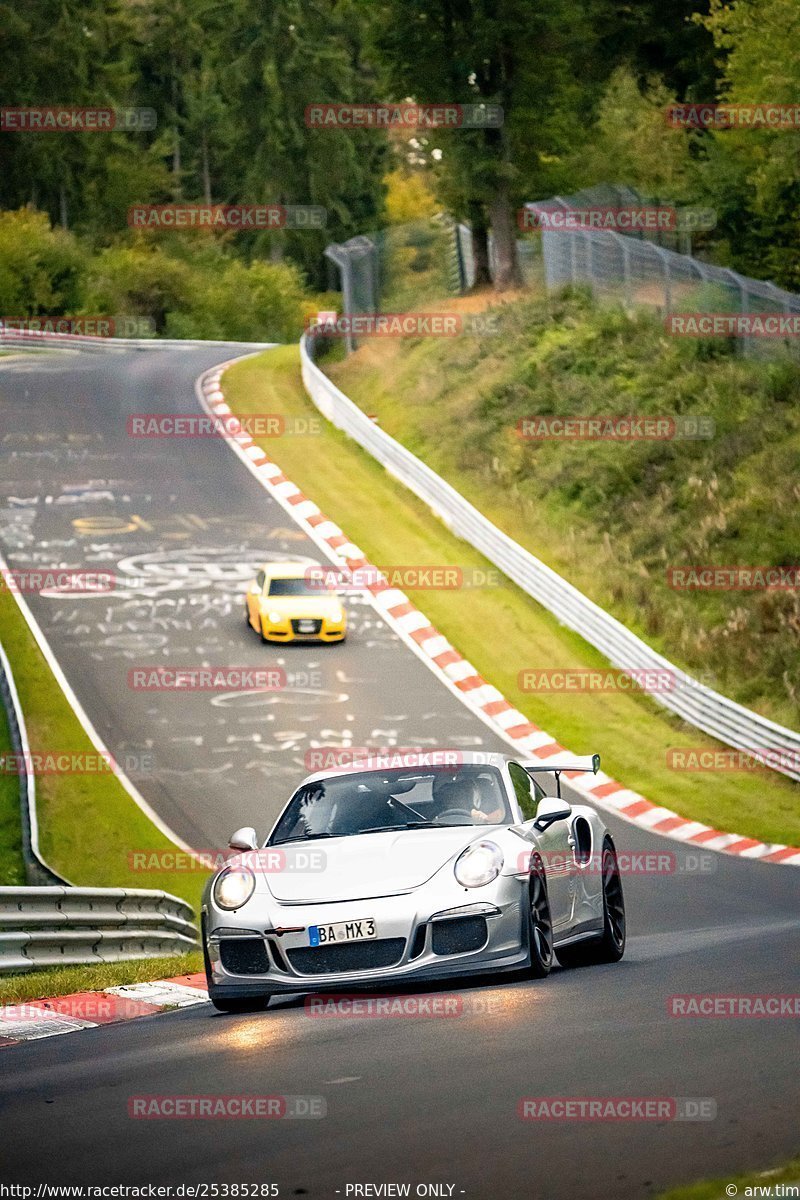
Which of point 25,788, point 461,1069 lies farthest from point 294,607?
point 461,1069

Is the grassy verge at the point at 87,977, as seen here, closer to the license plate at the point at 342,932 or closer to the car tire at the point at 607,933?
the license plate at the point at 342,932

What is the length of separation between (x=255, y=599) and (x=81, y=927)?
15.1 m

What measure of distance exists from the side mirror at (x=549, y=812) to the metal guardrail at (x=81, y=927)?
12.8 feet

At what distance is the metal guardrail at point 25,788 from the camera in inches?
757

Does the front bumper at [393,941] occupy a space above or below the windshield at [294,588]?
above

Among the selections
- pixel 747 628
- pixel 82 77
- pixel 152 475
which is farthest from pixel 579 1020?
pixel 82 77

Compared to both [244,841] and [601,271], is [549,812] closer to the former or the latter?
[244,841]

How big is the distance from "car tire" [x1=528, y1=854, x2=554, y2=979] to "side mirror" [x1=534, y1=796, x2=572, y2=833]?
11.5 inches

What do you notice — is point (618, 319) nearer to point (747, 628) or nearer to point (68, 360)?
point (747, 628)

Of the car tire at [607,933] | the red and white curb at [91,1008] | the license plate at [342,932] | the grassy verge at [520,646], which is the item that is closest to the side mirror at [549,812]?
the car tire at [607,933]

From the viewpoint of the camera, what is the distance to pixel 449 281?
52.7 m

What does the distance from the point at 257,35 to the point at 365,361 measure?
175ft

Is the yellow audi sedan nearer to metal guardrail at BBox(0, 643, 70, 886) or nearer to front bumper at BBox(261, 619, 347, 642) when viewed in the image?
front bumper at BBox(261, 619, 347, 642)

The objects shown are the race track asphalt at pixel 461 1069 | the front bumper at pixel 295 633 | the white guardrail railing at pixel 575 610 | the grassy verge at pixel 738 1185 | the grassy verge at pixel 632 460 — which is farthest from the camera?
the grassy verge at pixel 632 460
